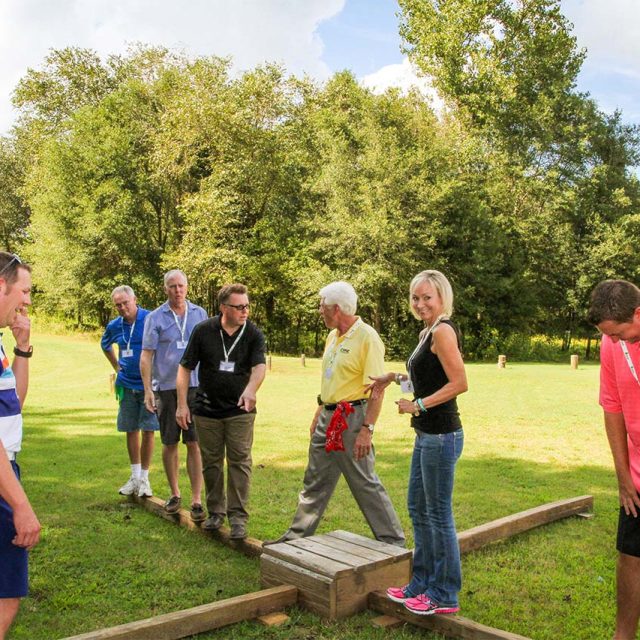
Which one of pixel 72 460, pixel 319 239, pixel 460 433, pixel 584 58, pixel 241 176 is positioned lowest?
pixel 72 460

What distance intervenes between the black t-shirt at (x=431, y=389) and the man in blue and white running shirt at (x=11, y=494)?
2.34 meters

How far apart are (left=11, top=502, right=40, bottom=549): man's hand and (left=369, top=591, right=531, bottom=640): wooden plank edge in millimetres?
2458

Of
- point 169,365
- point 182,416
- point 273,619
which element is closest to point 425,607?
point 273,619

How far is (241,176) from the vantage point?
35969 mm

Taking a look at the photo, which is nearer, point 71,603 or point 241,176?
point 71,603

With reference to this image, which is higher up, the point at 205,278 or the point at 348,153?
the point at 348,153

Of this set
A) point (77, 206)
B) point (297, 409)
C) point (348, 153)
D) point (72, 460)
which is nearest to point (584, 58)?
point (348, 153)

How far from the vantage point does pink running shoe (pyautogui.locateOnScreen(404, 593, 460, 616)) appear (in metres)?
4.43

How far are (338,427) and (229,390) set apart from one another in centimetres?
122

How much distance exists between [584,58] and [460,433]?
39552 mm

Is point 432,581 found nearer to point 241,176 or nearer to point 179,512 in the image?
point 179,512

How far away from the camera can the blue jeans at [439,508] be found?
173 inches

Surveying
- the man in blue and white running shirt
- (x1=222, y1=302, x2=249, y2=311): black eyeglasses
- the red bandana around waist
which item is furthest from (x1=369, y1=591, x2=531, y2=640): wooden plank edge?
(x1=222, y1=302, x2=249, y2=311): black eyeglasses

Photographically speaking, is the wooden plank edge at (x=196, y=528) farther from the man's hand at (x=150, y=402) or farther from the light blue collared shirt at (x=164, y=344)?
the light blue collared shirt at (x=164, y=344)
